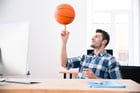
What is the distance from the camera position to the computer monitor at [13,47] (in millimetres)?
1459

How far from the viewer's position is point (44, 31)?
518 cm

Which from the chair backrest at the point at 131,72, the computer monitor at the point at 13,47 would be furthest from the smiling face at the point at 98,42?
the computer monitor at the point at 13,47

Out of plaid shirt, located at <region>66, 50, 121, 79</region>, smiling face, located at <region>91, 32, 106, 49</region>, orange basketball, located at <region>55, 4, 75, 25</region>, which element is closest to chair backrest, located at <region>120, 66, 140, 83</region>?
plaid shirt, located at <region>66, 50, 121, 79</region>

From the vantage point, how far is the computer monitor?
4.79 ft

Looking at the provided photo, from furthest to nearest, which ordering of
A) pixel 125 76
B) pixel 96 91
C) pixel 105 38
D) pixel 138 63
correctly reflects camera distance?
1. pixel 138 63
2. pixel 105 38
3. pixel 125 76
4. pixel 96 91

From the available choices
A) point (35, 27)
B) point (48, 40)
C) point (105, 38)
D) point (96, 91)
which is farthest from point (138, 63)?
point (96, 91)

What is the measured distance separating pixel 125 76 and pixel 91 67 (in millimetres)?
401

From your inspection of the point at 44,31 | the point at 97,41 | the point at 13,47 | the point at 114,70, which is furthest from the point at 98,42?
the point at 44,31

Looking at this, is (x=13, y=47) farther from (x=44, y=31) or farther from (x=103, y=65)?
(x=44, y=31)

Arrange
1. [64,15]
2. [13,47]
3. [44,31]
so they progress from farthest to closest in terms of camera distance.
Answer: [44,31] < [64,15] < [13,47]

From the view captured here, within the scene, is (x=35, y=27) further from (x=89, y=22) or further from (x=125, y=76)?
(x=125, y=76)

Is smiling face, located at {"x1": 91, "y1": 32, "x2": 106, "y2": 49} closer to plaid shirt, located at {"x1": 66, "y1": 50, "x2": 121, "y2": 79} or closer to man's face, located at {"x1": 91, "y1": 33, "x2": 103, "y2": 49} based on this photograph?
man's face, located at {"x1": 91, "y1": 33, "x2": 103, "y2": 49}

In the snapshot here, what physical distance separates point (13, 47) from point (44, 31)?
12.3ft

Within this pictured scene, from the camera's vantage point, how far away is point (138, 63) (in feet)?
16.9
